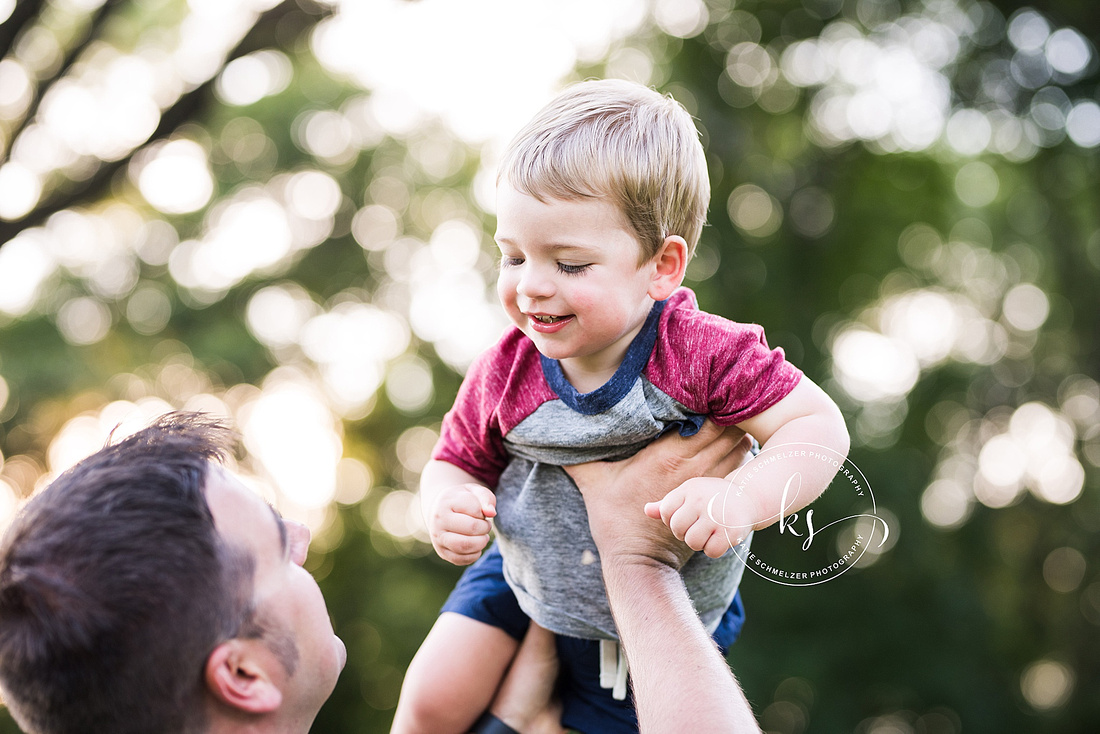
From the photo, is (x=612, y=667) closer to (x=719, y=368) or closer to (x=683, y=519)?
(x=683, y=519)

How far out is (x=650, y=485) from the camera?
7.26ft

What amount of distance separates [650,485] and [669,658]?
0.45 metres

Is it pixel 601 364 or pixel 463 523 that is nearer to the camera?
pixel 463 523

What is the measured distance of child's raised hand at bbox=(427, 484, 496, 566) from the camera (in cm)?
212

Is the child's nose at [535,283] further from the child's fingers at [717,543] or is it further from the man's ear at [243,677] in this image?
the man's ear at [243,677]

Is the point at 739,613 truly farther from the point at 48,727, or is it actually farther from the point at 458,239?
the point at 458,239

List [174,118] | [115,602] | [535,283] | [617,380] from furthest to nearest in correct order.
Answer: [174,118], [617,380], [535,283], [115,602]

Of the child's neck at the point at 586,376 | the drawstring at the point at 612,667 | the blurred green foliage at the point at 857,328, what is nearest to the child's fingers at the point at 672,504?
the child's neck at the point at 586,376

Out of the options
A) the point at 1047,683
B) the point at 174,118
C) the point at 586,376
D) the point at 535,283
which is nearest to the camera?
the point at 535,283

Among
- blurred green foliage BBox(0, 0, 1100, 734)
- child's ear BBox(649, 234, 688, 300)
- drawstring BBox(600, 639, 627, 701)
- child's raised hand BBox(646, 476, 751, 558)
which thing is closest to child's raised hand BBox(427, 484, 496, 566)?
child's raised hand BBox(646, 476, 751, 558)

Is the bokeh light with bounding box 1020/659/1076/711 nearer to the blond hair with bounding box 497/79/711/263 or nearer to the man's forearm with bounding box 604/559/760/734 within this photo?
the man's forearm with bounding box 604/559/760/734

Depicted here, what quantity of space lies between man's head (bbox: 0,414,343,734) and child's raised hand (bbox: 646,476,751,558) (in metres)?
0.85

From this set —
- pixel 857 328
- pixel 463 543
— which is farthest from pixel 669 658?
pixel 857 328

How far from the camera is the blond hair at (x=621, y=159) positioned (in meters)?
2.06
